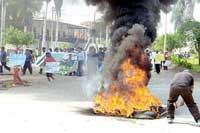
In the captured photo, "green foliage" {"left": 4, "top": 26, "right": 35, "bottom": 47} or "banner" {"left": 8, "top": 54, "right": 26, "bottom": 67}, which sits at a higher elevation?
"green foliage" {"left": 4, "top": 26, "right": 35, "bottom": 47}

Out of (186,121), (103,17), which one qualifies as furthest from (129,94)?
(103,17)

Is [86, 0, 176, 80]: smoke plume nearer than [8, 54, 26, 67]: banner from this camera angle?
Yes

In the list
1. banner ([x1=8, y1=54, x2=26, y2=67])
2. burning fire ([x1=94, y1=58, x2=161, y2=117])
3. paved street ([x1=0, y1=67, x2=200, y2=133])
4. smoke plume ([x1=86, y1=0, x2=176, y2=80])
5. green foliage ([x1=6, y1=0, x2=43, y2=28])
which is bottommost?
paved street ([x1=0, y1=67, x2=200, y2=133])

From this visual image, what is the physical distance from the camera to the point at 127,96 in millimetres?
11836

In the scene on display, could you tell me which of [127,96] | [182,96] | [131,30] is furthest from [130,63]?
[182,96]

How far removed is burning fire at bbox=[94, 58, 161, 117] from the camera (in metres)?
11.7

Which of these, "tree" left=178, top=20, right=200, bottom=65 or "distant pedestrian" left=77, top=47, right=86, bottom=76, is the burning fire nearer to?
"distant pedestrian" left=77, top=47, right=86, bottom=76

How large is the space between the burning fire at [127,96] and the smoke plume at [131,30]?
22 centimetres

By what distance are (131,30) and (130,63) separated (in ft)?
2.89

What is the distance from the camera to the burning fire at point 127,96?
11.7 metres

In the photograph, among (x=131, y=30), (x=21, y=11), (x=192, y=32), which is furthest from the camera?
(x=21, y=11)

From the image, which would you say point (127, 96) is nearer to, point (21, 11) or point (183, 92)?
point (183, 92)

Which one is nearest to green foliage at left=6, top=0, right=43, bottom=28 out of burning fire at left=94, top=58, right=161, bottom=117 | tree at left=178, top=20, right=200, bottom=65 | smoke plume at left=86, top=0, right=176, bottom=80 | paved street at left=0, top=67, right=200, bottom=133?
tree at left=178, top=20, right=200, bottom=65

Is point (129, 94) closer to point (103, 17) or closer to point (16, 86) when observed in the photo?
point (103, 17)
